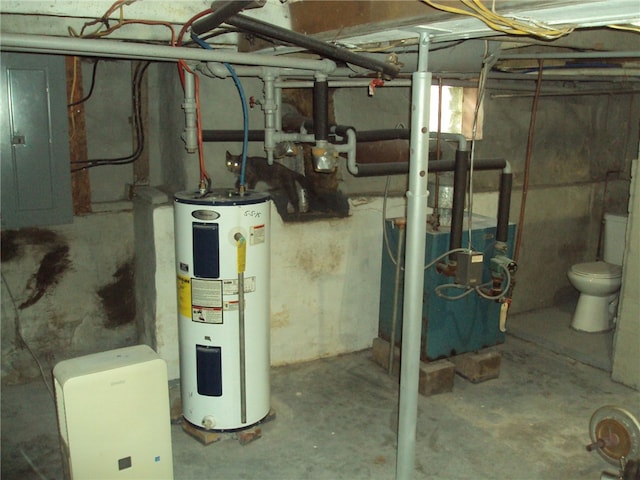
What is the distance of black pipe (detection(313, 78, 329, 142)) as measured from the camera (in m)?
2.79

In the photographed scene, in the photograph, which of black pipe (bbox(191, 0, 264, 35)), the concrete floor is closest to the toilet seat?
the concrete floor

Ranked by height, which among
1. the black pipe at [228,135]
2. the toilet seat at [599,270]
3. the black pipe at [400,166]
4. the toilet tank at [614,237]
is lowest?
the toilet seat at [599,270]

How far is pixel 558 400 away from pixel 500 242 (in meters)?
1.01

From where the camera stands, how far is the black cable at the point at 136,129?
3.65m

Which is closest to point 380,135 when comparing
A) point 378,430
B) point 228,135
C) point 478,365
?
point 228,135

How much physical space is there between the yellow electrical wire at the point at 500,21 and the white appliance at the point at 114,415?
68.1 inches

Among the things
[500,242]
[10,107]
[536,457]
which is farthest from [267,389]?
[10,107]

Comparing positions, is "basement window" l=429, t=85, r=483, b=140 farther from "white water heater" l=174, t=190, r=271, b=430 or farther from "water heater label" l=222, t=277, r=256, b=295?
"water heater label" l=222, t=277, r=256, b=295

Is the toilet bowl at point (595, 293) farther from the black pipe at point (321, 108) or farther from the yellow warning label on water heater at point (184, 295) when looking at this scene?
the yellow warning label on water heater at point (184, 295)

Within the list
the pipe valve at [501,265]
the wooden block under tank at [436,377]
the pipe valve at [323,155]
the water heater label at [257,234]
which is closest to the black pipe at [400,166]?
the pipe valve at [323,155]

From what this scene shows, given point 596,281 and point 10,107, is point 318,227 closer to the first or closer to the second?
point 10,107

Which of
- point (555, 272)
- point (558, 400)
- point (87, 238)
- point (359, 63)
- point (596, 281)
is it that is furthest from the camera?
point (555, 272)

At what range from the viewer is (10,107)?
9.53ft

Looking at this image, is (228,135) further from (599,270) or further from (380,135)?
(599,270)
